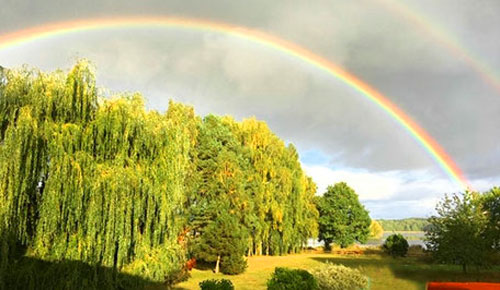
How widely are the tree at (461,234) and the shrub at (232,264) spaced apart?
12.4 metres

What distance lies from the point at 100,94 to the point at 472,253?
72.2ft

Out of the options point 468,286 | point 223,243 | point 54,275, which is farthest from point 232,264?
point 468,286

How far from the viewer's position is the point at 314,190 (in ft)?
167

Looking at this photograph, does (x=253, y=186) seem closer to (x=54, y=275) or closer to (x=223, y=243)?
(x=223, y=243)

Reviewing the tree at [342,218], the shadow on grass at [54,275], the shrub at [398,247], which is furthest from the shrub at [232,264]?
the tree at [342,218]

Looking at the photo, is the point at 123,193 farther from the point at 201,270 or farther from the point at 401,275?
the point at 401,275

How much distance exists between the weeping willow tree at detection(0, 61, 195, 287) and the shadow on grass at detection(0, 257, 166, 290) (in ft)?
0.66

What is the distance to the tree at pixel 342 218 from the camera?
172 feet

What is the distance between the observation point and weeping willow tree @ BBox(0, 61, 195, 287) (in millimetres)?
11125

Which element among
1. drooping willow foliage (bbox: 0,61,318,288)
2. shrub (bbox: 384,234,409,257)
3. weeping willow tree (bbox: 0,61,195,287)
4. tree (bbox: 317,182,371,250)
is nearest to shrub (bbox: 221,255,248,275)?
drooping willow foliage (bbox: 0,61,318,288)

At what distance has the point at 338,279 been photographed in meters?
16.6

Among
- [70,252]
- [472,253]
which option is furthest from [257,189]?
[70,252]

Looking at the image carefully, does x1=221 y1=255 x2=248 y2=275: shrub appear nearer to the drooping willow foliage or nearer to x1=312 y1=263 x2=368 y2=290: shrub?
x1=312 y1=263 x2=368 y2=290: shrub

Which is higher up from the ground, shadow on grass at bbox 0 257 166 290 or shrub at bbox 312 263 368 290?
Result: shadow on grass at bbox 0 257 166 290
